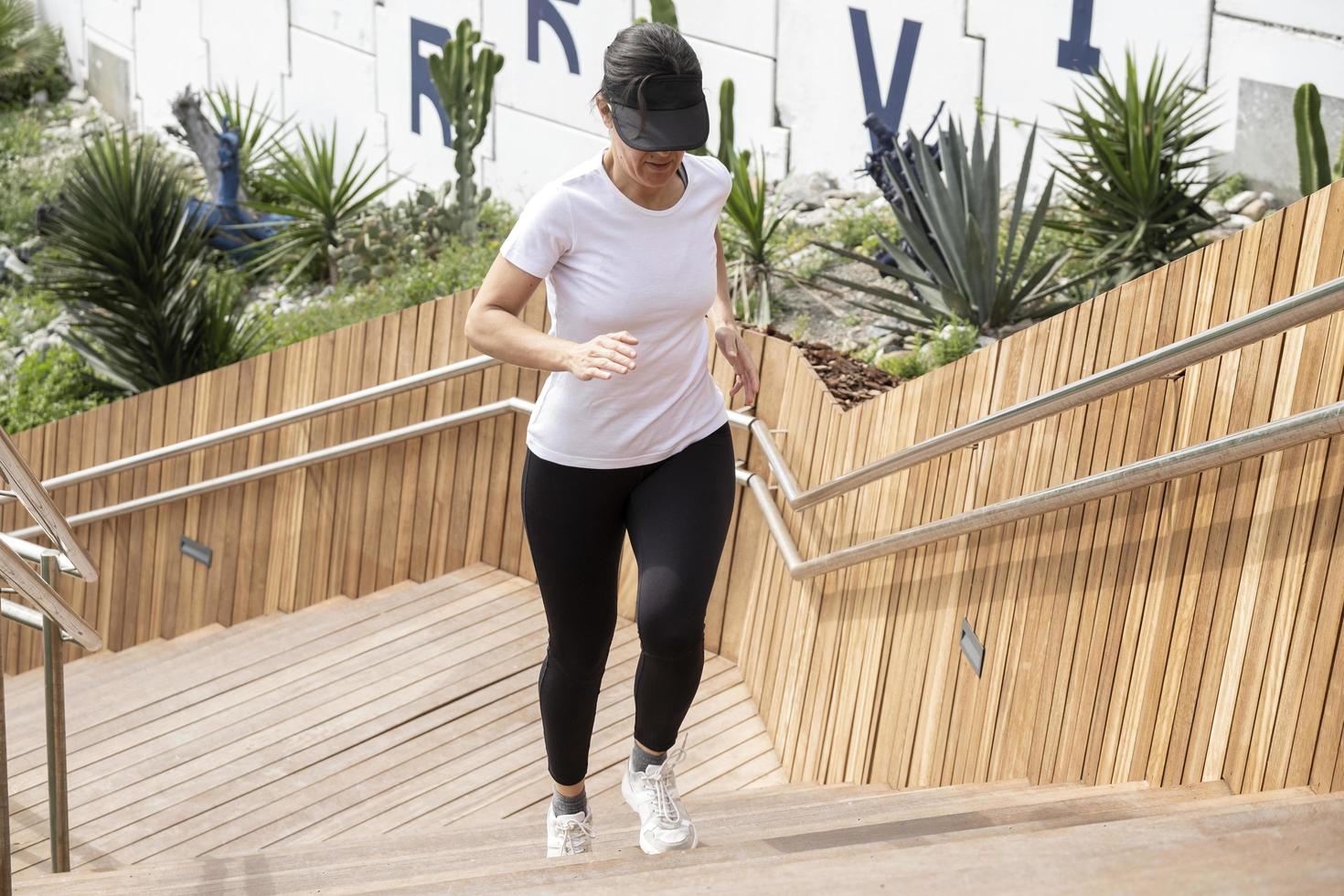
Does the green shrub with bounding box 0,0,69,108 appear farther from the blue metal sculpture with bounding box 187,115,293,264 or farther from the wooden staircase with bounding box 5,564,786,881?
the wooden staircase with bounding box 5,564,786,881

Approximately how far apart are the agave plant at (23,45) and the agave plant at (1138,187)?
13283 mm

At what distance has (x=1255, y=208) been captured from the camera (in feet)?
19.0

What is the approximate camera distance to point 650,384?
2.43 m

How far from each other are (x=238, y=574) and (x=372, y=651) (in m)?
1.28

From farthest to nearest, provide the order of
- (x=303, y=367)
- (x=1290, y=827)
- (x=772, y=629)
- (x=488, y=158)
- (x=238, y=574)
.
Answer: (x=488, y=158), (x=238, y=574), (x=303, y=367), (x=772, y=629), (x=1290, y=827)

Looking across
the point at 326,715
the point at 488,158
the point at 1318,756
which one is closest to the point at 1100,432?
the point at 1318,756

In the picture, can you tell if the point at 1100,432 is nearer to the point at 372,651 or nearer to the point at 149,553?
the point at 372,651

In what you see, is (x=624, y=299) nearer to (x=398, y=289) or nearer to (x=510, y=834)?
(x=510, y=834)

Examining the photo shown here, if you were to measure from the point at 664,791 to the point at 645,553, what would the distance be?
49cm

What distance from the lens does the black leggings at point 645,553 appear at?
2.44 metres

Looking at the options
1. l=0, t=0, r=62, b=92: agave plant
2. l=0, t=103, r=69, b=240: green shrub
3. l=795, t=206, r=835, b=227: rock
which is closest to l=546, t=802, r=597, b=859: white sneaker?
l=795, t=206, r=835, b=227: rock

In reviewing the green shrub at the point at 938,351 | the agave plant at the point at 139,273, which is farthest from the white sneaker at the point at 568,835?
the agave plant at the point at 139,273

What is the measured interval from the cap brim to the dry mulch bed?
2143mm

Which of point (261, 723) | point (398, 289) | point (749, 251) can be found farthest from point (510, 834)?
point (398, 289)
